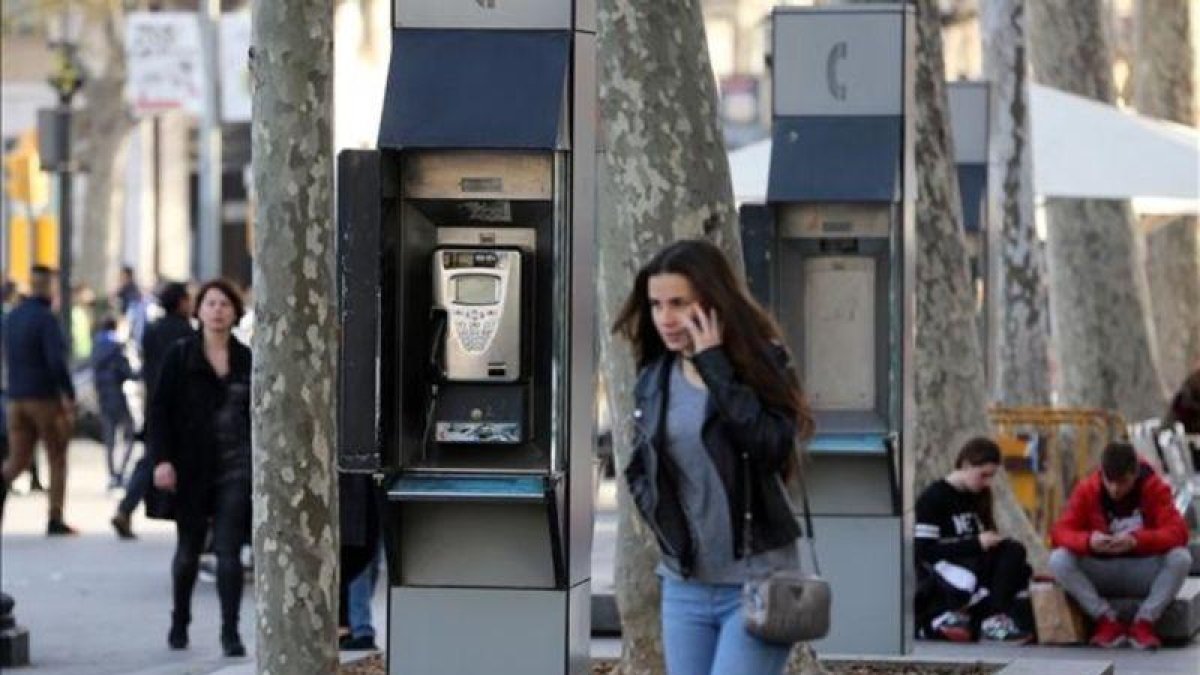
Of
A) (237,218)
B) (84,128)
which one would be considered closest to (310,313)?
(84,128)

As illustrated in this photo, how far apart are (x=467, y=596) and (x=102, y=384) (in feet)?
60.6

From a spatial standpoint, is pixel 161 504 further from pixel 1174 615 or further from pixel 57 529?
pixel 57 529

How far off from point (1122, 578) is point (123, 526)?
29.2 feet

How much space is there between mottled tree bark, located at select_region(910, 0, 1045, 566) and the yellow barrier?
0.99 m

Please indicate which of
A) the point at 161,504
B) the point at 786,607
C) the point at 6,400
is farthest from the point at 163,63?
the point at 786,607

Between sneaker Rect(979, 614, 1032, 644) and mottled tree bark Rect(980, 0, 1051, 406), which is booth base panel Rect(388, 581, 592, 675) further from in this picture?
mottled tree bark Rect(980, 0, 1051, 406)

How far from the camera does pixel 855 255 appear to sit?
1330 centimetres

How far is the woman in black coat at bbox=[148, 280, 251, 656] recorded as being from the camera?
1461cm

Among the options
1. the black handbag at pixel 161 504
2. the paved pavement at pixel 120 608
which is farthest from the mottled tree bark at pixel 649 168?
the black handbag at pixel 161 504

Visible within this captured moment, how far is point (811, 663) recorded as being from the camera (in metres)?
11.3

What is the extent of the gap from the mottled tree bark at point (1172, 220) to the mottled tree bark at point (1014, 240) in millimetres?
7815

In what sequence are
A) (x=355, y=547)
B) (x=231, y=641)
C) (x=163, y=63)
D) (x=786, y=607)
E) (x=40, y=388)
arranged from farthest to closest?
(x=163, y=63) → (x=40, y=388) → (x=231, y=641) → (x=355, y=547) → (x=786, y=607)

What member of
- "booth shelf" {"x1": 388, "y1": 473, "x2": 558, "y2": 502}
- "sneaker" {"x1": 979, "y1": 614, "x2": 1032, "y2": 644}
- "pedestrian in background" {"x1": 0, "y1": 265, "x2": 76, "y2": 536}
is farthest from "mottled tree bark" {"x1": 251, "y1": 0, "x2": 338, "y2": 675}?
"pedestrian in background" {"x1": 0, "y1": 265, "x2": 76, "y2": 536}

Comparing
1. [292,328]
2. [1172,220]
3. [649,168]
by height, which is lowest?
[292,328]
